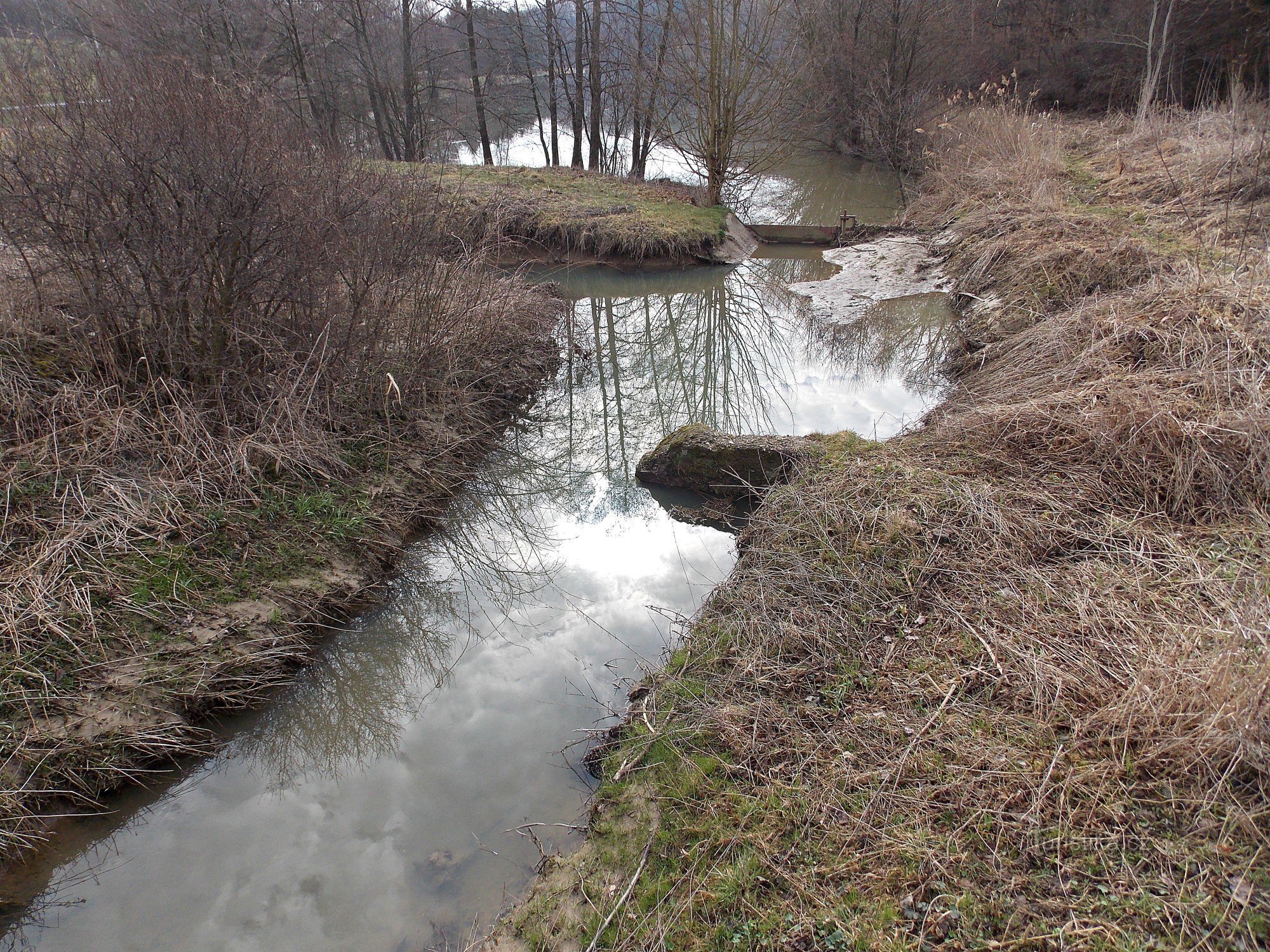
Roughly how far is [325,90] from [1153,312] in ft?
57.7

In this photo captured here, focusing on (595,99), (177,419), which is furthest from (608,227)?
(177,419)

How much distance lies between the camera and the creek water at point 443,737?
10.2ft

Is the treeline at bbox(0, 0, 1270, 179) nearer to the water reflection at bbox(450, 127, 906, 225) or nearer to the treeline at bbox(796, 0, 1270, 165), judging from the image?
the treeline at bbox(796, 0, 1270, 165)

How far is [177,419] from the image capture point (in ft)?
16.4

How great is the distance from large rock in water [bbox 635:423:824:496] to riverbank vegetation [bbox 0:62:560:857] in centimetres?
180

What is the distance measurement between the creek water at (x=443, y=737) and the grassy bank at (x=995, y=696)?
0.48 metres

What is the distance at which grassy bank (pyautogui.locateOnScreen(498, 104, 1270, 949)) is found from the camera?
232 cm

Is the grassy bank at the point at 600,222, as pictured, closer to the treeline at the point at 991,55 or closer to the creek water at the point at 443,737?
the treeline at the point at 991,55

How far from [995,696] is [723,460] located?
322 centimetres

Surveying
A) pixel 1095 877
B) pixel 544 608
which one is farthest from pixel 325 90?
pixel 1095 877

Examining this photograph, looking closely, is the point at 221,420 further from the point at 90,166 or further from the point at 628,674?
the point at 628,674

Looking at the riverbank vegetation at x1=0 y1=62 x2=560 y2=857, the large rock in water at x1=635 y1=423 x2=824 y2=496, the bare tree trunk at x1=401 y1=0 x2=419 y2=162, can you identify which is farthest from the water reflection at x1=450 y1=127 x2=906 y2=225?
the riverbank vegetation at x1=0 y1=62 x2=560 y2=857

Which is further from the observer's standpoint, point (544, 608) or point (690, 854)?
point (544, 608)

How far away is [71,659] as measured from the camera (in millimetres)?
3738
